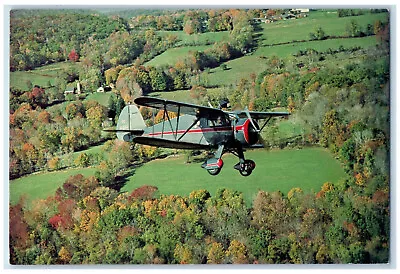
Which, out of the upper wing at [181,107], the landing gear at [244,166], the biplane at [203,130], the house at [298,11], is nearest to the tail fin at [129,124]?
the biplane at [203,130]

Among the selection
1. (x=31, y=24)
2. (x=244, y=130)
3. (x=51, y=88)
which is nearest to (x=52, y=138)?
(x=51, y=88)

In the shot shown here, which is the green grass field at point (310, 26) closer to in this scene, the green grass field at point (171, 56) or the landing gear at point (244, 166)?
the green grass field at point (171, 56)

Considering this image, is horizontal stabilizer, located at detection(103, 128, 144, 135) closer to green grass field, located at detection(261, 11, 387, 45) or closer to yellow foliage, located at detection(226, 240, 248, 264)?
yellow foliage, located at detection(226, 240, 248, 264)

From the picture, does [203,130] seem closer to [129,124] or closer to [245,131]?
[245,131]

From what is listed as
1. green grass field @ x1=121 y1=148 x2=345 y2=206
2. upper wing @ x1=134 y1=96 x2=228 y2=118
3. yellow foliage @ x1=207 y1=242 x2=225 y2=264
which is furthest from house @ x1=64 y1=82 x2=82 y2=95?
yellow foliage @ x1=207 y1=242 x2=225 y2=264

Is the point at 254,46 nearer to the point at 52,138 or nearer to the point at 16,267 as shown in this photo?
the point at 52,138

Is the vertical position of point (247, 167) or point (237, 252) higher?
point (247, 167)

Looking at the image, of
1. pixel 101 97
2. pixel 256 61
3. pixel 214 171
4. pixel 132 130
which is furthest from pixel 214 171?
pixel 101 97
